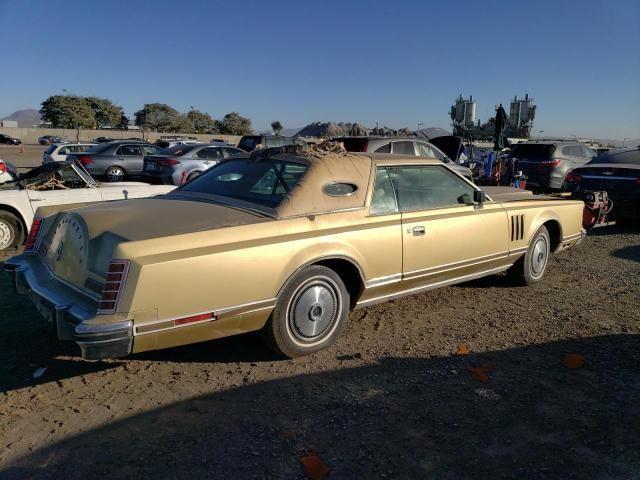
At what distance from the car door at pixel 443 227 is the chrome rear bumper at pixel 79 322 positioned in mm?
2248

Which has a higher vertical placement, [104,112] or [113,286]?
[104,112]

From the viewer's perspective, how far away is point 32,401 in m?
3.08

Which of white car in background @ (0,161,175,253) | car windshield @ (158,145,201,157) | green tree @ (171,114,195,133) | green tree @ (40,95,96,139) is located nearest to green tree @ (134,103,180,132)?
green tree @ (171,114,195,133)

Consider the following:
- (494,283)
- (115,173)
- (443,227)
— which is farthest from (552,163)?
(115,173)

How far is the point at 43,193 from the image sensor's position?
22.7 ft

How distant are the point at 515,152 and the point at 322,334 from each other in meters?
11.9

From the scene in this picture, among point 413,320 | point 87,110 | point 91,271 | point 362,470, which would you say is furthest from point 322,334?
point 87,110

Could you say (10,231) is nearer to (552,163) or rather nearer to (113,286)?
(113,286)

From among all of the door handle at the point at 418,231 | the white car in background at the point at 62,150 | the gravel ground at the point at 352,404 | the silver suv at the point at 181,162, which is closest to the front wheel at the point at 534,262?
the gravel ground at the point at 352,404

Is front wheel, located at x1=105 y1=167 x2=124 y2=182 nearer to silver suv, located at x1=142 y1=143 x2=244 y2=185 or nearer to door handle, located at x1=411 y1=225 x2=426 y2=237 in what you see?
silver suv, located at x1=142 y1=143 x2=244 y2=185

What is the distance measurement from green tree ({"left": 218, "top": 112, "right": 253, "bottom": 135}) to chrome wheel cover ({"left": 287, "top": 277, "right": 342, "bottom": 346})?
3262 inches

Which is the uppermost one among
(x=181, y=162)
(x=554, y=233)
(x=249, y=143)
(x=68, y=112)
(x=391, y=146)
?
(x=68, y=112)

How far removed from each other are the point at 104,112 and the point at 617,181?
83.5m

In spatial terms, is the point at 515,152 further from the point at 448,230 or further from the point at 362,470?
the point at 362,470
